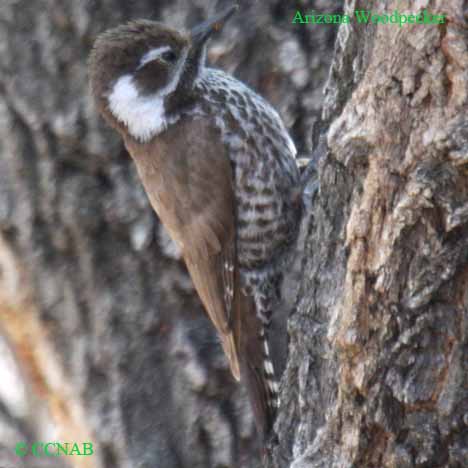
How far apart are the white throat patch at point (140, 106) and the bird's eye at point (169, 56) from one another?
26 millimetres

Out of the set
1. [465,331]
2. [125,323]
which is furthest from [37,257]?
[465,331]

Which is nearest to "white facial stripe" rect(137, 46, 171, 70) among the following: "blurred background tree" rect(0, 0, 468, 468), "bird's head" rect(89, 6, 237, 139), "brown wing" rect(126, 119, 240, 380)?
"bird's head" rect(89, 6, 237, 139)

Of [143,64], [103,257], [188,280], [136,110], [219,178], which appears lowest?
[188,280]

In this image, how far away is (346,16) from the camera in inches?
100.0

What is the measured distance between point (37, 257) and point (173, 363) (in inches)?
25.3

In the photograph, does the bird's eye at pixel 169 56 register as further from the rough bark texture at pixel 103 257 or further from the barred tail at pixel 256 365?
the barred tail at pixel 256 365

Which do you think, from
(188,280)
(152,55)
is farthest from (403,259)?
(152,55)

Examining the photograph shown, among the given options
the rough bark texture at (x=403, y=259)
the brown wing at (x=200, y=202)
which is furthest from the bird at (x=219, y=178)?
the rough bark texture at (x=403, y=259)

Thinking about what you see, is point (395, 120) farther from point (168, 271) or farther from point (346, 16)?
point (168, 271)

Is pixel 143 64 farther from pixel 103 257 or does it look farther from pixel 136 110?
pixel 103 257

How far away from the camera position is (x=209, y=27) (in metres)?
3.18

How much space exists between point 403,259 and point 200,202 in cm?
145

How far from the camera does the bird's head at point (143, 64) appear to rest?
3.12 metres

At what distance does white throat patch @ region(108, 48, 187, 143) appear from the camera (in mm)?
3303
